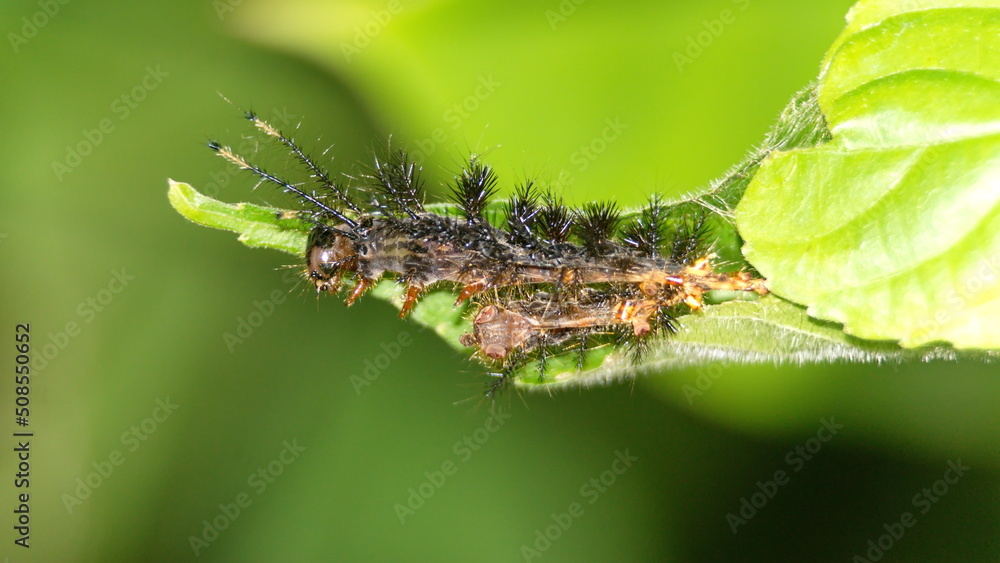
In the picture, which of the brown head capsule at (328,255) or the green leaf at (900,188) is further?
the brown head capsule at (328,255)

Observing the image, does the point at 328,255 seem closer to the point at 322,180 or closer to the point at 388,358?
the point at 322,180

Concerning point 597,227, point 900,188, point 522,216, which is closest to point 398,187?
point 522,216

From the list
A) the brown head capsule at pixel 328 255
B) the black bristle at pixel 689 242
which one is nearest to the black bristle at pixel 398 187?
the brown head capsule at pixel 328 255

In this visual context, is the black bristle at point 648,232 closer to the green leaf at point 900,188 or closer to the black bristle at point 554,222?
the black bristle at point 554,222

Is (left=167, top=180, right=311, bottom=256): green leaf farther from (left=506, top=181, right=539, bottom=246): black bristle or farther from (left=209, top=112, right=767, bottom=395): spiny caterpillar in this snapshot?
(left=506, top=181, right=539, bottom=246): black bristle

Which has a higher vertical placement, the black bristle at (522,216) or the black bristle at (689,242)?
the black bristle at (689,242)

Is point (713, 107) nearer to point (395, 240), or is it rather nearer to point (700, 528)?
point (395, 240)
